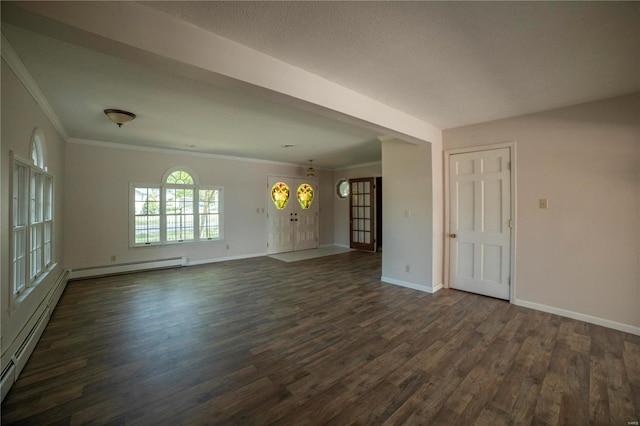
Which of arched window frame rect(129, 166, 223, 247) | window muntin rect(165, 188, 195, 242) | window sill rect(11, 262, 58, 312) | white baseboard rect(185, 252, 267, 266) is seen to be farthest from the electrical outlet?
window muntin rect(165, 188, 195, 242)

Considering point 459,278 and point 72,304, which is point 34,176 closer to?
point 72,304

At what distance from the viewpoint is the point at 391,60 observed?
7.12 ft

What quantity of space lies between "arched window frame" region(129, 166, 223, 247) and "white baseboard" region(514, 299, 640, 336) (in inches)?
230

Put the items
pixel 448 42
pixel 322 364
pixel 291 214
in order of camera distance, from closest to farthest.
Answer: pixel 448 42, pixel 322 364, pixel 291 214

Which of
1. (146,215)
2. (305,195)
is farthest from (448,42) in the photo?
(305,195)

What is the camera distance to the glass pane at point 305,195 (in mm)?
7965

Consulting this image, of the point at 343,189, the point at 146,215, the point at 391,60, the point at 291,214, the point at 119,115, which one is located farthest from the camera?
the point at 343,189

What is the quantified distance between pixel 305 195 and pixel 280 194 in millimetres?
867

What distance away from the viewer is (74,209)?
4.77 m

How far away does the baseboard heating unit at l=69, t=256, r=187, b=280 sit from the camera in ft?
15.8

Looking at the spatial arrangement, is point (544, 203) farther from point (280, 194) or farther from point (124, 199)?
point (124, 199)

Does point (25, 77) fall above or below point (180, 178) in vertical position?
above

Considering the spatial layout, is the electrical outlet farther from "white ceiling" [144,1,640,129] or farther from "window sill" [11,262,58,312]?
"window sill" [11,262,58,312]

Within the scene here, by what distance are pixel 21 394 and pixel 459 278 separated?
15.6 feet
